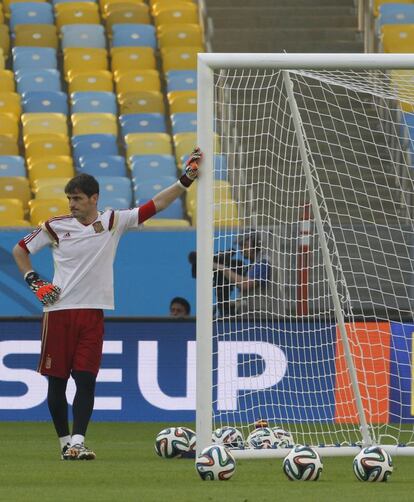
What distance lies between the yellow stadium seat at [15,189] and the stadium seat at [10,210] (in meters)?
0.49

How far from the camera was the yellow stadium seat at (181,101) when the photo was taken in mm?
18984

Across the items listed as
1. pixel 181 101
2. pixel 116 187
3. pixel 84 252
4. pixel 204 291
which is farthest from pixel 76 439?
pixel 181 101

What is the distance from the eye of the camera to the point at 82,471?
8.48 m

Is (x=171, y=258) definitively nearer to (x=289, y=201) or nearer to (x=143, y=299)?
(x=143, y=299)

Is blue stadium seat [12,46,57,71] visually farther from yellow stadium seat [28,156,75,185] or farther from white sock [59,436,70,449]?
white sock [59,436,70,449]

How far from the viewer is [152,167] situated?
57.5 ft

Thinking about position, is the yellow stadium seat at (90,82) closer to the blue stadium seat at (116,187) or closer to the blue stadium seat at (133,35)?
the blue stadium seat at (133,35)

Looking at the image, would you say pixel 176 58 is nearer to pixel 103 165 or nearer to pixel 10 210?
pixel 103 165

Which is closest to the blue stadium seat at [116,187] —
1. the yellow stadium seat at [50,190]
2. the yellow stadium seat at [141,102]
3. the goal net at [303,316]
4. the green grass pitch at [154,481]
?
the yellow stadium seat at [50,190]

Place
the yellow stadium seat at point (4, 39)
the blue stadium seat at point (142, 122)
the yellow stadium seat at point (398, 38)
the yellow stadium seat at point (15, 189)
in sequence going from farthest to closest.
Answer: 1. the yellow stadium seat at point (4, 39)
2. the blue stadium seat at point (142, 122)
3. the yellow stadium seat at point (398, 38)
4. the yellow stadium seat at point (15, 189)

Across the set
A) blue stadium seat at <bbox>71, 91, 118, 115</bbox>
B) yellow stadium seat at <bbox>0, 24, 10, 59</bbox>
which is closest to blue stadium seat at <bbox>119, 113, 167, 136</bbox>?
blue stadium seat at <bbox>71, 91, 118, 115</bbox>

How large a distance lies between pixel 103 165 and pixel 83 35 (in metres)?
3.31

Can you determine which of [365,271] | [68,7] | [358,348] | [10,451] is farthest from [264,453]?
[68,7]

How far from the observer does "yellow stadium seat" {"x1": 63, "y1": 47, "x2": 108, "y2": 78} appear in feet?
65.4
